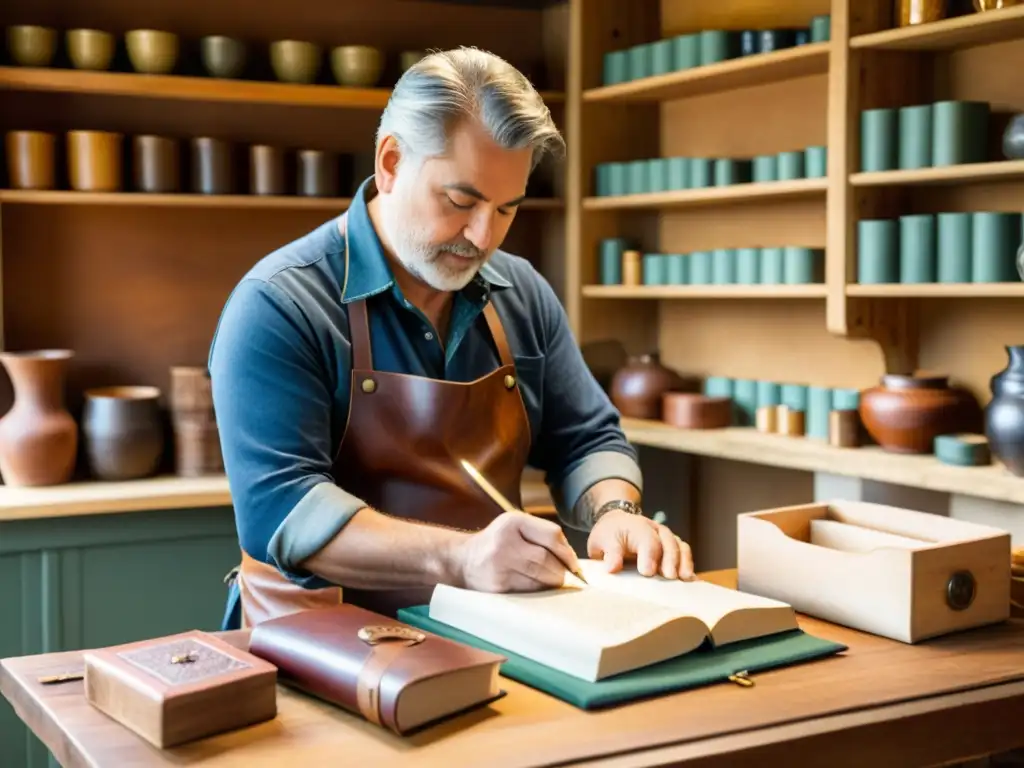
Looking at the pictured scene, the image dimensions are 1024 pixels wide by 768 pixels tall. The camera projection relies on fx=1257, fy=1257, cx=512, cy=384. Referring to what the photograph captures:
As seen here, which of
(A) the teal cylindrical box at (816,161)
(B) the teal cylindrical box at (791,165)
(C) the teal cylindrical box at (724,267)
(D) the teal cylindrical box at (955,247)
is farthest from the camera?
(C) the teal cylindrical box at (724,267)

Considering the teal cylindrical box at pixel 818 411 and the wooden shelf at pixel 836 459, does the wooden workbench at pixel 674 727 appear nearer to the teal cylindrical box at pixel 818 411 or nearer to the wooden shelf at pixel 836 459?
the wooden shelf at pixel 836 459

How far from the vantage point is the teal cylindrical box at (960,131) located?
10.3ft

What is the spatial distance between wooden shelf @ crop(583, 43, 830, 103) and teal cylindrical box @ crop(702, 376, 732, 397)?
939 millimetres

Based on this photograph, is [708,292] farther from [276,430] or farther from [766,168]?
[276,430]

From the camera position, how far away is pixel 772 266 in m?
3.68

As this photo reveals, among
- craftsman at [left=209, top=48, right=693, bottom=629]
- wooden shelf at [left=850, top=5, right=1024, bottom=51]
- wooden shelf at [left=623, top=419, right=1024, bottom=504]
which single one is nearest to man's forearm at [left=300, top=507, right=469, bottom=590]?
craftsman at [left=209, top=48, right=693, bottom=629]

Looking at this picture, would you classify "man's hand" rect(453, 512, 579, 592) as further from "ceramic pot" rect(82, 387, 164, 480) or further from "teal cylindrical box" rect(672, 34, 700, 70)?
"teal cylindrical box" rect(672, 34, 700, 70)

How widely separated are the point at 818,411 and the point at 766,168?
2.40 feet

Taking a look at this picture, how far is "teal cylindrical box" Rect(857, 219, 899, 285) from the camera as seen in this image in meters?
3.29

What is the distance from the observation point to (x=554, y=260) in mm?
4555

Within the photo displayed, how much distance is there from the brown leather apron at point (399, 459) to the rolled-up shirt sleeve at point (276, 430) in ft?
0.21

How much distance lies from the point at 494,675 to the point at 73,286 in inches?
117

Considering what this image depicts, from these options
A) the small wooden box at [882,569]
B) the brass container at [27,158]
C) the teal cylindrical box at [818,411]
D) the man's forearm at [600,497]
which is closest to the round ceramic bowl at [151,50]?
the brass container at [27,158]

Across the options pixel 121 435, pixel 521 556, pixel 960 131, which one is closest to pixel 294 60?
pixel 121 435
